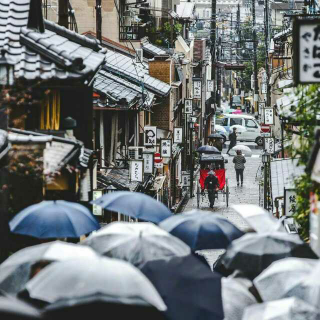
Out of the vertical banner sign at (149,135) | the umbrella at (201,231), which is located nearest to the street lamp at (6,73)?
the umbrella at (201,231)

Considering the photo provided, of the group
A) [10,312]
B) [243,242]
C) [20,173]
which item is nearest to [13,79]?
[20,173]

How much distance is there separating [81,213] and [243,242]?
103 inches

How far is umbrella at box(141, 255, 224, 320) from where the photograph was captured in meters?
9.90

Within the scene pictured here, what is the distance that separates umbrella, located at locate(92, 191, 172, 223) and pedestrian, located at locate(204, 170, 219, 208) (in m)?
22.9

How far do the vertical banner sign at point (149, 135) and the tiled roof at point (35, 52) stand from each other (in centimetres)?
1408

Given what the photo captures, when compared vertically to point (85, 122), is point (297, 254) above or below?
below

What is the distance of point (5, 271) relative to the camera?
9.96 m

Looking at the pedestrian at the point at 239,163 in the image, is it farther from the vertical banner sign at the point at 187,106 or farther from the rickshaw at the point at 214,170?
the vertical banner sign at the point at 187,106

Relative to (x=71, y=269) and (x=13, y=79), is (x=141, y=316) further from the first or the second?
(x=13, y=79)

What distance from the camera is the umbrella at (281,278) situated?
33.3 ft

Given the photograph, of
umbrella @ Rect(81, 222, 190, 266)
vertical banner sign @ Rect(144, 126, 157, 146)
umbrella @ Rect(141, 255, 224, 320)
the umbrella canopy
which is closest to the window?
vertical banner sign @ Rect(144, 126, 157, 146)

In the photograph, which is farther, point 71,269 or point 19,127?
point 19,127

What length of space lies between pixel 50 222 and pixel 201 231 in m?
2.07

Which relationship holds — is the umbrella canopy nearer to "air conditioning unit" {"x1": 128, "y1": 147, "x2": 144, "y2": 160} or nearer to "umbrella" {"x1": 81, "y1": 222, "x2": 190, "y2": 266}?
"umbrella" {"x1": 81, "y1": 222, "x2": 190, "y2": 266}
